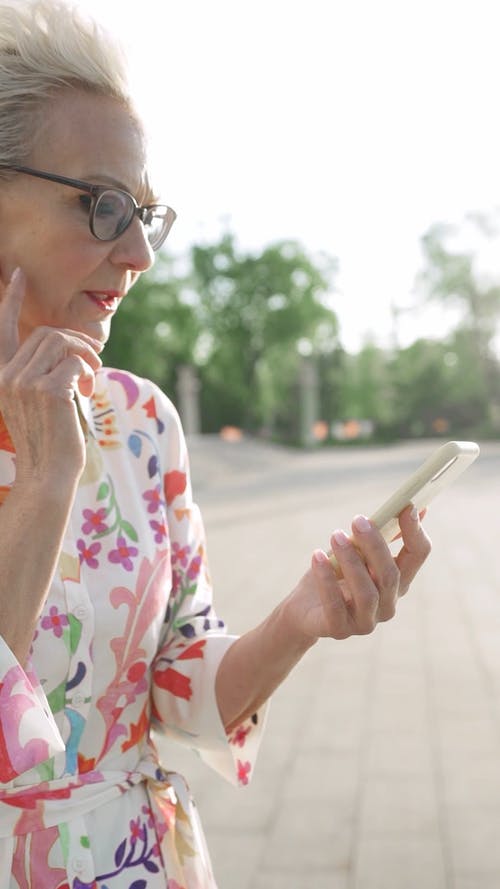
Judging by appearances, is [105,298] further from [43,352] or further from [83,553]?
[83,553]

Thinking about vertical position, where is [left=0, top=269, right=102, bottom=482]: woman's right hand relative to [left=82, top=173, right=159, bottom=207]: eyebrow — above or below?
below

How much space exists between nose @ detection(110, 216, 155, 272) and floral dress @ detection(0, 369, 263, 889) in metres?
0.25

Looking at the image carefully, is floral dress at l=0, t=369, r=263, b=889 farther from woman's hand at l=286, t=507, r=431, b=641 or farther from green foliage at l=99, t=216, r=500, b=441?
green foliage at l=99, t=216, r=500, b=441

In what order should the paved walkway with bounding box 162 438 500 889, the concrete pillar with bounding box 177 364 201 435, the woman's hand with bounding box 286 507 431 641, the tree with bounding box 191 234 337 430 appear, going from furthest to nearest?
1. the tree with bounding box 191 234 337 430
2. the concrete pillar with bounding box 177 364 201 435
3. the paved walkway with bounding box 162 438 500 889
4. the woman's hand with bounding box 286 507 431 641

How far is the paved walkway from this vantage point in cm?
331

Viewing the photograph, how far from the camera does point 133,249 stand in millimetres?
1408

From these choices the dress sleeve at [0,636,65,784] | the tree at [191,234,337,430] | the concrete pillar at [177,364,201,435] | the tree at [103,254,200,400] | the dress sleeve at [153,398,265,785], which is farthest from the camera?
the tree at [191,234,337,430]

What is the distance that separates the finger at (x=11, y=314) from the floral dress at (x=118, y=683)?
0.61 feet

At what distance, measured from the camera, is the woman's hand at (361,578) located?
1300mm

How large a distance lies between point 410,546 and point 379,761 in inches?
121

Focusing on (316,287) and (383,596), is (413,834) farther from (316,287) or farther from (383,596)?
(316,287)

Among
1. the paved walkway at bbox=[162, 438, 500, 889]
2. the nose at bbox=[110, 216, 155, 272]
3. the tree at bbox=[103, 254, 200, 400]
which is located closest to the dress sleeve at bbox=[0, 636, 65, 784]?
the nose at bbox=[110, 216, 155, 272]

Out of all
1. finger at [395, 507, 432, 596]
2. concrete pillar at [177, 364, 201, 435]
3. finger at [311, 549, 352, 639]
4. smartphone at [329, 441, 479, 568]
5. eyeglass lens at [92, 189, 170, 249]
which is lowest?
concrete pillar at [177, 364, 201, 435]

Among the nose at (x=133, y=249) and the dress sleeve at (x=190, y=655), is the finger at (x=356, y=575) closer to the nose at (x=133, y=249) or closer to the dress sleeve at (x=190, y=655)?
the dress sleeve at (x=190, y=655)
